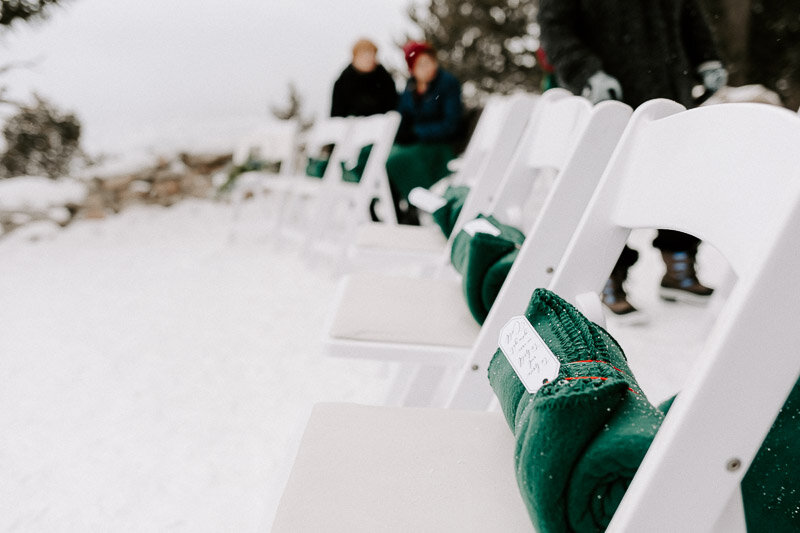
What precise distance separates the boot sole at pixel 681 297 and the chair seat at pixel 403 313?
140 centimetres

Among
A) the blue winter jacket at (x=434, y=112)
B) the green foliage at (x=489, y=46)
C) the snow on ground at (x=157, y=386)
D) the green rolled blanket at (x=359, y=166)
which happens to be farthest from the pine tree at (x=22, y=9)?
the green foliage at (x=489, y=46)

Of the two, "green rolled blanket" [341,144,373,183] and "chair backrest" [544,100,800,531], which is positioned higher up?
"chair backrest" [544,100,800,531]

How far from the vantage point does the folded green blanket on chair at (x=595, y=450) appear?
0.40m

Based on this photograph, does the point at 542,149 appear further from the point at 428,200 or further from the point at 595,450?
the point at 595,450

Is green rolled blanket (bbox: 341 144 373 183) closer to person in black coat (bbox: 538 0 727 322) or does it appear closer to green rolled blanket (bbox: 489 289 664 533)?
person in black coat (bbox: 538 0 727 322)

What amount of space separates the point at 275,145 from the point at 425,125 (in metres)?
1.26

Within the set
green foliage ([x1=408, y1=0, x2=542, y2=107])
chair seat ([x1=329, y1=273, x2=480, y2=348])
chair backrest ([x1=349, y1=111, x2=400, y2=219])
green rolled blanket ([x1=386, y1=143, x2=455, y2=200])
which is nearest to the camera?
chair seat ([x1=329, y1=273, x2=480, y2=348])

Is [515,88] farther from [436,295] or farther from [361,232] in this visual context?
[436,295]

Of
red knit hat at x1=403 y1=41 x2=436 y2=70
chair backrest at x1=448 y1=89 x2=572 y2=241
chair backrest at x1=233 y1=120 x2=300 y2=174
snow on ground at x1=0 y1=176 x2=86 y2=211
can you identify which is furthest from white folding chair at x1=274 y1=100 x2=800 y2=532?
snow on ground at x1=0 y1=176 x2=86 y2=211

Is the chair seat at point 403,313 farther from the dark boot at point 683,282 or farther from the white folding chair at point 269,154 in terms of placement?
the white folding chair at point 269,154

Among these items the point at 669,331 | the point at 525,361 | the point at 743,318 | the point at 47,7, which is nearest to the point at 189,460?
the point at 525,361

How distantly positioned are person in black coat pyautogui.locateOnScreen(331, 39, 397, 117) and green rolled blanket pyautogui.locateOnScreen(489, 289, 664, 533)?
319 cm

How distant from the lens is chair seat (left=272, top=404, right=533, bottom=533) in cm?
48

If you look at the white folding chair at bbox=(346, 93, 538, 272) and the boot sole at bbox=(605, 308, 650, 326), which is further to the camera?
the boot sole at bbox=(605, 308, 650, 326)
